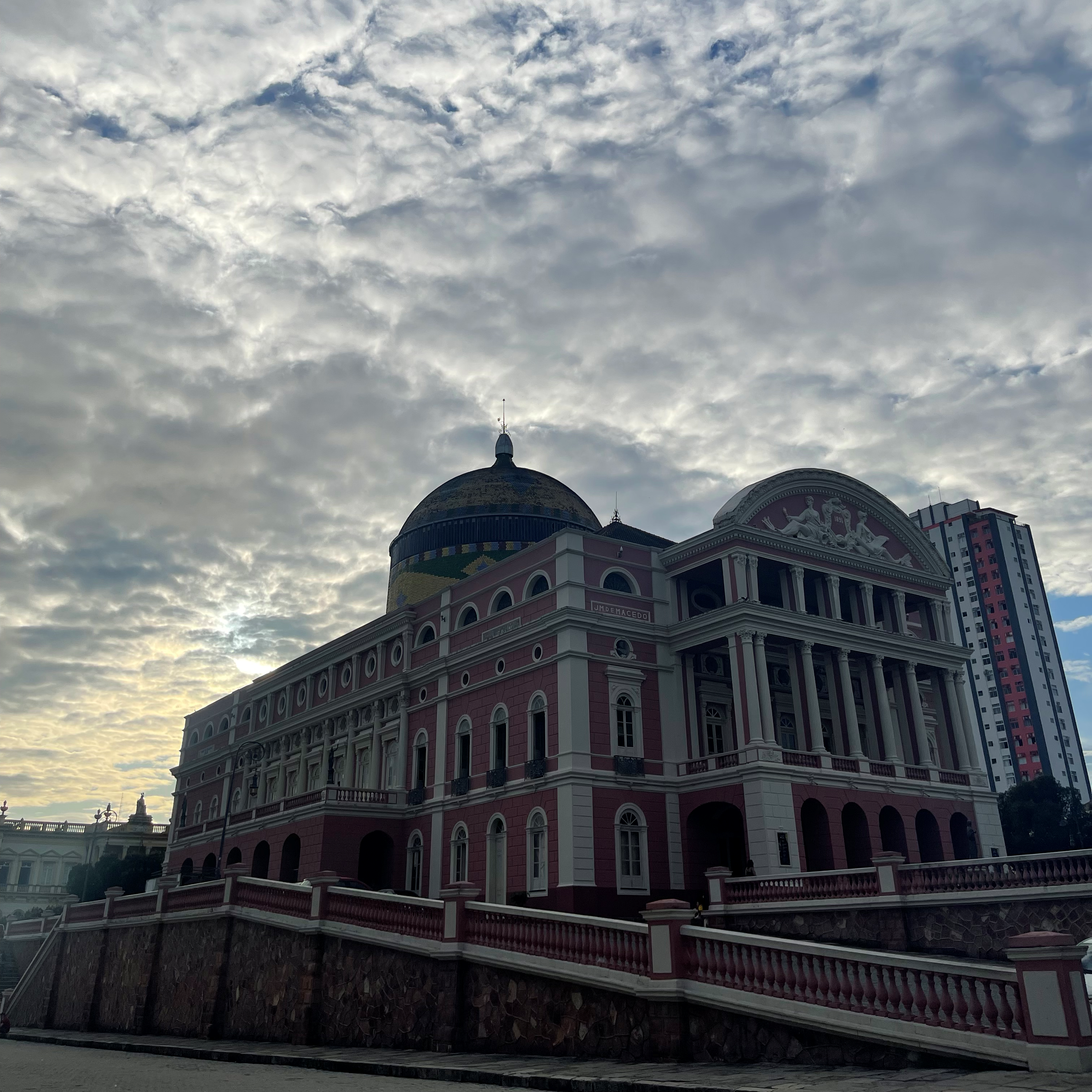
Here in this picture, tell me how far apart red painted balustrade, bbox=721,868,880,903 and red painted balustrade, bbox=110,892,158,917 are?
1664cm

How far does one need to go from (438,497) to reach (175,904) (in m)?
24.2

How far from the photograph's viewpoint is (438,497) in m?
48.6

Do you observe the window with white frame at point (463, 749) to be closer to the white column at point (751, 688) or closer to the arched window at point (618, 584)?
the arched window at point (618, 584)

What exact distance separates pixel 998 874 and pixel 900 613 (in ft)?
55.0

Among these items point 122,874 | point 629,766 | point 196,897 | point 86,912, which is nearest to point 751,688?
point 629,766

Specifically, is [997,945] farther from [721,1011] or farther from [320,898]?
[320,898]

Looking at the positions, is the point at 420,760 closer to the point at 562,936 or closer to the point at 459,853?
the point at 459,853

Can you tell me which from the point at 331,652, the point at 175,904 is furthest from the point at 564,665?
the point at 331,652

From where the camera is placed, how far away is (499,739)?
3456cm

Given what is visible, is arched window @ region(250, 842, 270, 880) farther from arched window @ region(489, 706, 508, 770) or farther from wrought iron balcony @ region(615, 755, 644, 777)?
wrought iron balcony @ region(615, 755, 644, 777)

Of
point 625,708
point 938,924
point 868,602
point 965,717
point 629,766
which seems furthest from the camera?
point 965,717

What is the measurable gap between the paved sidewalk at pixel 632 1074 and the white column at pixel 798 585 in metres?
20.6

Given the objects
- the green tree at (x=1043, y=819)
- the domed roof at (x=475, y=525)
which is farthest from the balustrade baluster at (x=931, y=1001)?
the green tree at (x=1043, y=819)

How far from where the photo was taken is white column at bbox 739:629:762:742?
30.8 meters
